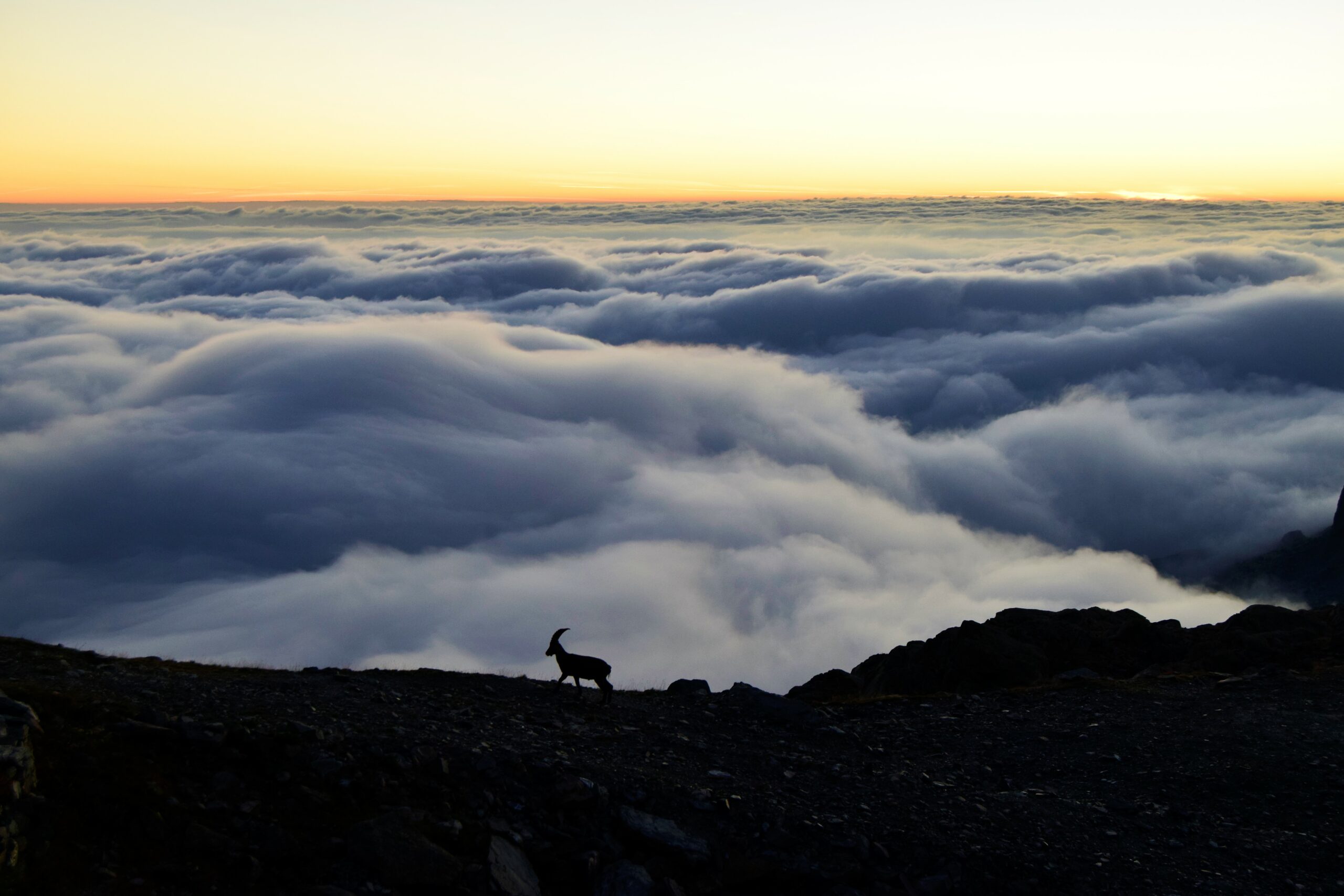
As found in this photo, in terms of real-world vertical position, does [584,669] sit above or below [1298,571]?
above

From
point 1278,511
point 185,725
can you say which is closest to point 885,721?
point 185,725

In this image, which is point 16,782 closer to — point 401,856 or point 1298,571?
point 401,856

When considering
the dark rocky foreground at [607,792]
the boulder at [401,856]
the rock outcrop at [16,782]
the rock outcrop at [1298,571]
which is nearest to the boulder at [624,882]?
the dark rocky foreground at [607,792]

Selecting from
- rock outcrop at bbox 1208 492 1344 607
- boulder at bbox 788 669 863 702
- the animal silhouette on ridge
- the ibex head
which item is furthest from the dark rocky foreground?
rock outcrop at bbox 1208 492 1344 607

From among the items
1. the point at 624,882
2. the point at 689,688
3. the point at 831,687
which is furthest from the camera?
the point at 831,687

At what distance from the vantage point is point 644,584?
9500 cm

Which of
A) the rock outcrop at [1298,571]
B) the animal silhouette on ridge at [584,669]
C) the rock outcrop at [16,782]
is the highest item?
the rock outcrop at [16,782]

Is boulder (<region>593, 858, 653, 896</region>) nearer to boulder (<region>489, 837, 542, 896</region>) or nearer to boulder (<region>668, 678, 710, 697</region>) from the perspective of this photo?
boulder (<region>489, 837, 542, 896</region>)

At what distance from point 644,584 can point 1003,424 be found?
124113mm

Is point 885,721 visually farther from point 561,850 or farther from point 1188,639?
point 1188,639

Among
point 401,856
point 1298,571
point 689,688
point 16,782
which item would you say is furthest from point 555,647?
point 1298,571

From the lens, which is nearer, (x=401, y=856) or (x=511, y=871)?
(x=401, y=856)

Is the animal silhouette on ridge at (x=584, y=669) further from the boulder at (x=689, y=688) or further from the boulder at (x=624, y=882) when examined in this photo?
the boulder at (x=624, y=882)

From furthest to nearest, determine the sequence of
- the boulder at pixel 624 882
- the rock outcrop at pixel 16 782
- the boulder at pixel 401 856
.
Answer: the boulder at pixel 624 882
the boulder at pixel 401 856
the rock outcrop at pixel 16 782
